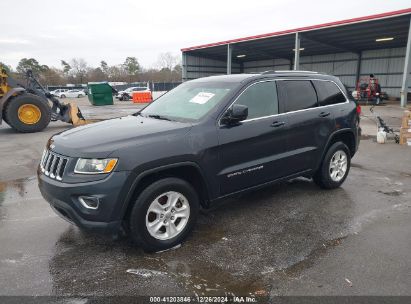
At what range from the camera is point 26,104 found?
11.6 meters

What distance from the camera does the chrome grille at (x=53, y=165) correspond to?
3188 mm

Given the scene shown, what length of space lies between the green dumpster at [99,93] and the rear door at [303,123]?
24929 millimetres

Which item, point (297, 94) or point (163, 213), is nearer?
point (163, 213)

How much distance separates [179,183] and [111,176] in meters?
0.70

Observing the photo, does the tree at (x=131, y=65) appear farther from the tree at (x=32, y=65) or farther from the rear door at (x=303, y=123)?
the rear door at (x=303, y=123)

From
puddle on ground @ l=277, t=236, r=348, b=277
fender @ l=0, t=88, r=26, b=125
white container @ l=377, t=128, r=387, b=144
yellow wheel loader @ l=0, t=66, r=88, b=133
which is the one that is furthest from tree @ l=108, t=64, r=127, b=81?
puddle on ground @ l=277, t=236, r=348, b=277

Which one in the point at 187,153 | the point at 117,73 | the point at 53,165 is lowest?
the point at 53,165

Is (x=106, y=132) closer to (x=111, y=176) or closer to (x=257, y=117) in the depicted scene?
(x=111, y=176)

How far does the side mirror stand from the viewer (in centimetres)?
365

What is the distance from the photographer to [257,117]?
410cm

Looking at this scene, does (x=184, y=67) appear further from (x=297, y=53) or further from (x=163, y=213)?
(x=163, y=213)

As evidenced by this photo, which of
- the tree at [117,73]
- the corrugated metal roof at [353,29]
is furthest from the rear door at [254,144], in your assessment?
the tree at [117,73]

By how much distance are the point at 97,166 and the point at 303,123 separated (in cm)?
285

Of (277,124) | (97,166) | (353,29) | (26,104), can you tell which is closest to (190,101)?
(277,124)
